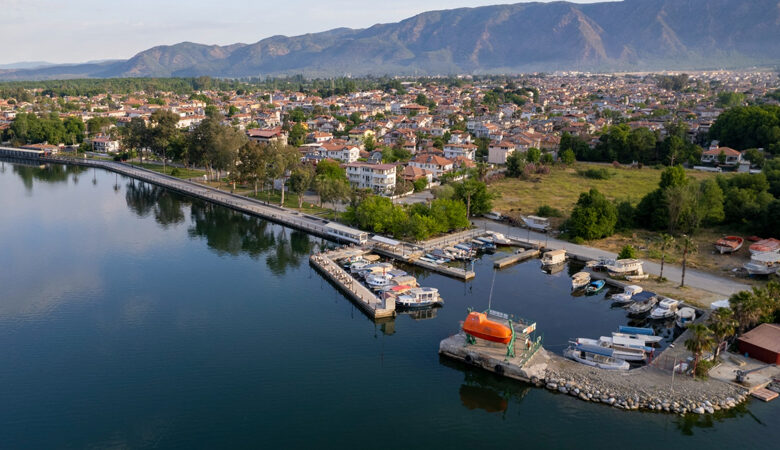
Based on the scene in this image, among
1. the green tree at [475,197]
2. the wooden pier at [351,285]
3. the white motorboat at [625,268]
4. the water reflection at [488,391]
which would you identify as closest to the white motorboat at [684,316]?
the white motorboat at [625,268]

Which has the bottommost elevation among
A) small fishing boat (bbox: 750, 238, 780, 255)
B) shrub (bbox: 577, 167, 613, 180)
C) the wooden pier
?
the wooden pier

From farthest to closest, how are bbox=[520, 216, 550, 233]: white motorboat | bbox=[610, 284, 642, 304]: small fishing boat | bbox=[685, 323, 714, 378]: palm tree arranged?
bbox=[520, 216, 550, 233]: white motorboat < bbox=[610, 284, 642, 304]: small fishing boat < bbox=[685, 323, 714, 378]: palm tree

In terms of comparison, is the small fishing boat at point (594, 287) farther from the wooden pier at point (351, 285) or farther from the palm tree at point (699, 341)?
the wooden pier at point (351, 285)

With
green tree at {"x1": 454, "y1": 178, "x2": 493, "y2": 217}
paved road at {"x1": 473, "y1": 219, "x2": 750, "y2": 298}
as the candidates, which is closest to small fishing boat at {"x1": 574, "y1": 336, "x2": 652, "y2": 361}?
paved road at {"x1": 473, "y1": 219, "x2": 750, "y2": 298}

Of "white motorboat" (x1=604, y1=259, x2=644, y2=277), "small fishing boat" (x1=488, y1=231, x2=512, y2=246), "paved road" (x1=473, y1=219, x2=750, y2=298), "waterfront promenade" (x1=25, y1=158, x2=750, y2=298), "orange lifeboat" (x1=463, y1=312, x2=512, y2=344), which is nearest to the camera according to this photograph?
"orange lifeboat" (x1=463, y1=312, x2=512, y2=344)

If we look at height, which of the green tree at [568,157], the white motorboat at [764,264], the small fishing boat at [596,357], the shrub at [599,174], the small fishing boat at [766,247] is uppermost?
the green tree at [568,157]

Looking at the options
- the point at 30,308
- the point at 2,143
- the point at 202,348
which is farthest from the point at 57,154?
the point at 202,348

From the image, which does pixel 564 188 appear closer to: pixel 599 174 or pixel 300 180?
pixel 599 174

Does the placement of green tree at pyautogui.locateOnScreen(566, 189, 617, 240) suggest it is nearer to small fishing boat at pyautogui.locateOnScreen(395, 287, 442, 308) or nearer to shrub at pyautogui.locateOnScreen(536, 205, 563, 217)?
shrub at pyautogui.locateOnScreen(536, 205, 563, 217)
